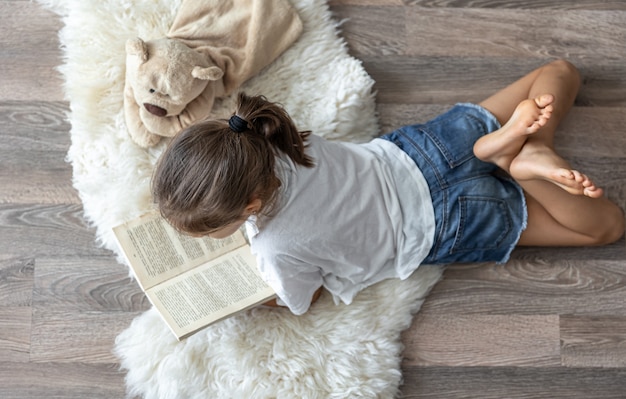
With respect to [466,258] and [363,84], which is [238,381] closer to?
[466,258]

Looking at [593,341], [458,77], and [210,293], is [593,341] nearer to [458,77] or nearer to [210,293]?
[458,77]

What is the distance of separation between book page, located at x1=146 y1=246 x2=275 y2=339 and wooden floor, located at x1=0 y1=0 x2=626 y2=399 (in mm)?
119

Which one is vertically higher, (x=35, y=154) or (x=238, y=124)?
(x=238, y=124)

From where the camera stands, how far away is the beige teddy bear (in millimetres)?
1096

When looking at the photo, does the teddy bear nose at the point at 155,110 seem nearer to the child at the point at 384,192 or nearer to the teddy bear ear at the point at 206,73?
the teddy bear ear at the point at 206,73

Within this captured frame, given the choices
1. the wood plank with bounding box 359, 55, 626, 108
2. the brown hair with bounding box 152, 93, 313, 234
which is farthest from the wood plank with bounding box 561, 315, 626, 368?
the brown hair with bounding box 152, 93, 313, 234

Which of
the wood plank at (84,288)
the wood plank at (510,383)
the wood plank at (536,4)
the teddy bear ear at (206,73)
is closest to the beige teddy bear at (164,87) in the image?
the teddy bear ear at (206,73)

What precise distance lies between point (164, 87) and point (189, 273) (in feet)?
1.08

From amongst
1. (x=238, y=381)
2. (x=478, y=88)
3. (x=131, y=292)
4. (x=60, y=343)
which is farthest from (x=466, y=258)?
(x=60, y=343)

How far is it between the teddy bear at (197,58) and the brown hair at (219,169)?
296 mm

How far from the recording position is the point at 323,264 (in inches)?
Answer: 40.4

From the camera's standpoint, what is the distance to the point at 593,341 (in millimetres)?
1178

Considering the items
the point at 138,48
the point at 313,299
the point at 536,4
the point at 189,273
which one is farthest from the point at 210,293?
the point at 536,4

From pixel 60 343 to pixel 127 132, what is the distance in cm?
41
